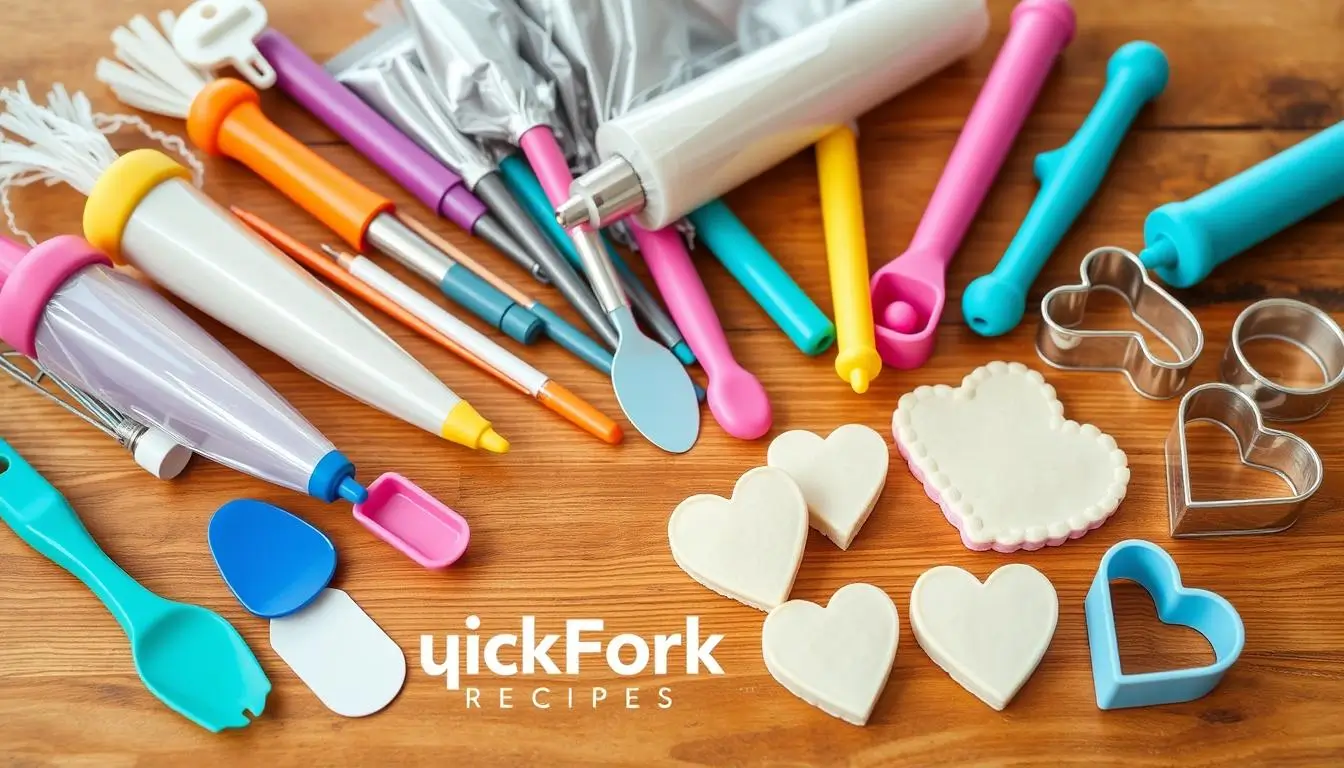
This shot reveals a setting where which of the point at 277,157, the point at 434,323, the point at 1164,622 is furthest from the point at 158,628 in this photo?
the point at 1164,622

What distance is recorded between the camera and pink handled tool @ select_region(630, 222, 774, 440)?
0.85 metres

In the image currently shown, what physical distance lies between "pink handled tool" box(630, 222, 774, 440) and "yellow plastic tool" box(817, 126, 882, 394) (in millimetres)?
73

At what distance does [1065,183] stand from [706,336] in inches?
12.7

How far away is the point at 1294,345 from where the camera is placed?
914mm

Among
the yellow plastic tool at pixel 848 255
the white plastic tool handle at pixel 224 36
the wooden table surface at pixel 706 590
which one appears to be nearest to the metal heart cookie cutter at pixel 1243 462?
the wooden table surface at pixel 706 590

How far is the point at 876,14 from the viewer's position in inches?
37.7

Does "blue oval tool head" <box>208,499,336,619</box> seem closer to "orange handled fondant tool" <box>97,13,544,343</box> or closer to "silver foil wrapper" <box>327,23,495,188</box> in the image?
"orange handled fondant tool" <box>97,13,544,343</box>

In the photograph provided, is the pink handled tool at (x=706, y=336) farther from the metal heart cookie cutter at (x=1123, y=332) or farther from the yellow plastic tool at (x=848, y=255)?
the metal heart cookie cutter at (x=1123, y=332)

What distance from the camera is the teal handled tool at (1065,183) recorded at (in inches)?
35.1

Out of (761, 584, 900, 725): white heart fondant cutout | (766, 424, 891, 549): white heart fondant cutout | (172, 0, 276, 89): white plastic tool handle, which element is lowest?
(761, 584, 900, 725): white heart fondant cutout

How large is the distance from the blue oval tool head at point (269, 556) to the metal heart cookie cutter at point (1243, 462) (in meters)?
0.59

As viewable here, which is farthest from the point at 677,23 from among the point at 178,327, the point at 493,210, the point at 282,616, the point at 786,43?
the point at 282,616

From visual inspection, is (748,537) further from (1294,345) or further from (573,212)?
(1294,345)

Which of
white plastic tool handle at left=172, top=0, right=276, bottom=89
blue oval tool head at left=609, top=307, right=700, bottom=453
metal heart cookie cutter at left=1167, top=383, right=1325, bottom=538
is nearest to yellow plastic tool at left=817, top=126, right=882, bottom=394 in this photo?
blue oval tool head at left=609, top=307, right=700, bottom=453
